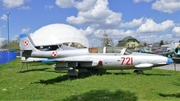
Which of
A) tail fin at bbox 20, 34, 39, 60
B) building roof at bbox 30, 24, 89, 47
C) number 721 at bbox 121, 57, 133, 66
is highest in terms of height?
building roof at bbox 30, 24, 89, 47

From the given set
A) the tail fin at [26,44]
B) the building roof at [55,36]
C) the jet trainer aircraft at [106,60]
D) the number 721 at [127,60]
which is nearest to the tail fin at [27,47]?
the tail fin at [26,44]

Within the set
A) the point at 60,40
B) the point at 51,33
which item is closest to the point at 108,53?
the point at 60,40

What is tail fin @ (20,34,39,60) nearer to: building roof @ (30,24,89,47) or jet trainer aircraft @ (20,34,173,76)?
jet trainer aircraft @ (20,34,173,76)

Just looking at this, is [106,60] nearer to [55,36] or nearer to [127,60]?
[127,60]

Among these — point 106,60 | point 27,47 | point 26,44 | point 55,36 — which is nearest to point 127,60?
point 106,60

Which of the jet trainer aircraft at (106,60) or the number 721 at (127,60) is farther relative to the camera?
the number 721 at (127,60)

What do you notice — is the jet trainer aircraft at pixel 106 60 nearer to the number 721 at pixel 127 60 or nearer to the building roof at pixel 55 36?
the number 721 at pixel 127 60

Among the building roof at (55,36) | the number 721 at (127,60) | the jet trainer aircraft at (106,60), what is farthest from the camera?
the building roof at (55,36)

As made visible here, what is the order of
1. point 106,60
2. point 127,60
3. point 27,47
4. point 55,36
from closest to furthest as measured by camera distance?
point 127,60 → point 106,60 → point 27,47 → point 55,36

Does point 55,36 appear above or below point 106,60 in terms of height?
above

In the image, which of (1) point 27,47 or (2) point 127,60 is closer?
(2) point 127,60

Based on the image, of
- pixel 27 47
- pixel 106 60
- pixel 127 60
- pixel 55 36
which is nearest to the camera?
pixel 127 60

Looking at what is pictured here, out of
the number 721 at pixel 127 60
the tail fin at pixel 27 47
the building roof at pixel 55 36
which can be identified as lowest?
the number 721 at pixel 127 60

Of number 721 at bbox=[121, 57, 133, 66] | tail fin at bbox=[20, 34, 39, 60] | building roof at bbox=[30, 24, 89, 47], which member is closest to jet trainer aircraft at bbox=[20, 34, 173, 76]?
number 721 at bbox=[121, 57, 133, 66]
